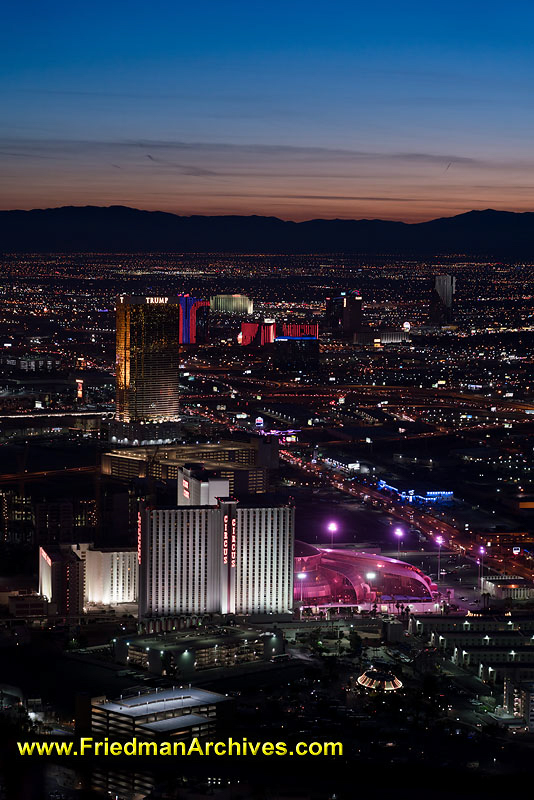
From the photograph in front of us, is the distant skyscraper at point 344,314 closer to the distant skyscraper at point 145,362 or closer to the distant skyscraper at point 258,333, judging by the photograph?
the distant skyscraper at point 258,333

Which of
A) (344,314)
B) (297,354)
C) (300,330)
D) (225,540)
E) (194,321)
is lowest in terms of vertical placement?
(297,354)

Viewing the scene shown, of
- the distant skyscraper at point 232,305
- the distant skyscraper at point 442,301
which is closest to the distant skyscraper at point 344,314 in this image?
the distant skyscraper at point 232,305

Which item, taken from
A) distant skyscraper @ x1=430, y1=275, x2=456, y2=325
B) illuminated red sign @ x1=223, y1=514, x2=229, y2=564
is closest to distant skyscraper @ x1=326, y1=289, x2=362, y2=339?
distant skyscraper @ x1=430, y1=275, x2=456, y2=325

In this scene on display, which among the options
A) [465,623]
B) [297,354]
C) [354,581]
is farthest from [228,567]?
[297,354]

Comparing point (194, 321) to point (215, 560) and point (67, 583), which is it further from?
point (215, 560)

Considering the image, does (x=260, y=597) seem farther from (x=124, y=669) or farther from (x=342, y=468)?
(x=342, y=468)

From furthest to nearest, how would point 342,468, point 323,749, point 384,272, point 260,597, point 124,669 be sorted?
1. point 384,272
2. point 342,468
3. point 260,597
4. point 124,669
5. point 323,749

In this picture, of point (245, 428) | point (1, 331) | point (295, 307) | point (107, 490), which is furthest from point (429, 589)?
point (295, 307)
